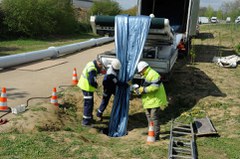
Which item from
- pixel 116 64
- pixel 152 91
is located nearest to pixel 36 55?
pixel 116 64

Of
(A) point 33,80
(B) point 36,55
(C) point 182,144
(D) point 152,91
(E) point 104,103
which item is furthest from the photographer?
(B) point 36,55

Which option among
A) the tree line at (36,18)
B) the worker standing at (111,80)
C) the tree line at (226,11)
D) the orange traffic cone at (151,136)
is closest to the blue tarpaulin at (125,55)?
the worker standing at (111,80)

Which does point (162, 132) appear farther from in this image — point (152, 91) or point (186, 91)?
point (186, 91)

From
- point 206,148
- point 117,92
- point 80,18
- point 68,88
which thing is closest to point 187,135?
point 206,148

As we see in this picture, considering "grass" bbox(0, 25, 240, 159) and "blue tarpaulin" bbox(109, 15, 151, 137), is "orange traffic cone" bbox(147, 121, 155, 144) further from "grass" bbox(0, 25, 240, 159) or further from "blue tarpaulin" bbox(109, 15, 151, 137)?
"blue tarpaulin" bbox(109, 15, 151, 137)

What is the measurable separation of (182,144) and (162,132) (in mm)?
1173

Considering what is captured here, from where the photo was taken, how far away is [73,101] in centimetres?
845

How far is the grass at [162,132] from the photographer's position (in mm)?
5254

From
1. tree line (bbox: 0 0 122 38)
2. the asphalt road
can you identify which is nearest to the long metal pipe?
the asphalt road

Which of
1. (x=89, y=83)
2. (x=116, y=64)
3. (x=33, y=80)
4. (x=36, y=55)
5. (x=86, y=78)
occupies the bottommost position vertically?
(x=33, y=80)

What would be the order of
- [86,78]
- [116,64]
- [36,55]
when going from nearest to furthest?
[116,64] → [86,78] → [36,55]

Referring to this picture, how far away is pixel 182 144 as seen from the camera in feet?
19.9

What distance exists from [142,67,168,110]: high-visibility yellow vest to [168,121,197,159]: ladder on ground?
77 cm

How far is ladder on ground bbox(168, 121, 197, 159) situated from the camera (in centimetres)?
533
